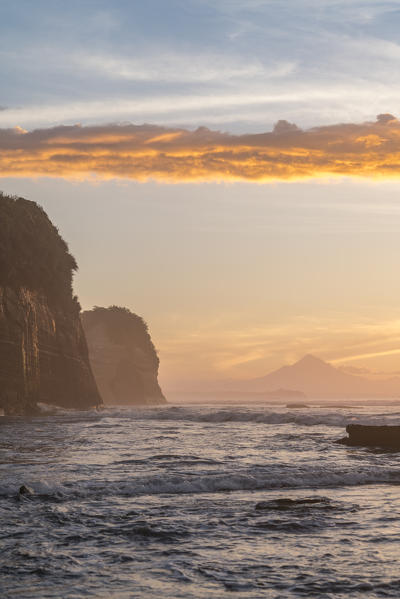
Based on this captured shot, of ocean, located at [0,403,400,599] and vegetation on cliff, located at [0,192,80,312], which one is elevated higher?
vegetation on cliff, located at [0,192,80,312]

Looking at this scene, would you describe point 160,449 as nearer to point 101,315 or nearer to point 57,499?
point 57,499

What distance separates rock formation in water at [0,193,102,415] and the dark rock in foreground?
129 feet

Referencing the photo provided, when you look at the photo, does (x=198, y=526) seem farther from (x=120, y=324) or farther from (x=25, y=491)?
(x=120, y=324)

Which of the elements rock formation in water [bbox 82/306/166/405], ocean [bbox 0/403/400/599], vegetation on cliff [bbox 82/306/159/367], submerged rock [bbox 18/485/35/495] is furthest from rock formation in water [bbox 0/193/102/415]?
vegetation on cliff [bbox 82/306/159/367]

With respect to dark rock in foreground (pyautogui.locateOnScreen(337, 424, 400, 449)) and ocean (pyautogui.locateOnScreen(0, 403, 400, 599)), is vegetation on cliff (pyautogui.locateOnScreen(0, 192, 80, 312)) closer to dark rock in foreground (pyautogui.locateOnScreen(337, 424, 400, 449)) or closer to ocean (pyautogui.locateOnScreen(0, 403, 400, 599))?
dark rock in foreground (pyautogui.locateOnScreen(337, 424, 400, 449))

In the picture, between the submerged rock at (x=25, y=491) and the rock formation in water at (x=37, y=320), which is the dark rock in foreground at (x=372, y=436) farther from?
the rock formation in water at (x=37, y=320)

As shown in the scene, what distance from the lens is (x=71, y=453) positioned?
24859 mm

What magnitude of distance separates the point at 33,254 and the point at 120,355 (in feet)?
257

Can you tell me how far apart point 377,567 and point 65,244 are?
8562cm

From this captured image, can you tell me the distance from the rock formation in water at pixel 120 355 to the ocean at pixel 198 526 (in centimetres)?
12637

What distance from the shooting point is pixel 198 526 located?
471 inches

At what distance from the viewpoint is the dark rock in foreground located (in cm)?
3092

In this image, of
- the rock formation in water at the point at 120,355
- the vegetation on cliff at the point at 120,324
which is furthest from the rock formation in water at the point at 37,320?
the vegetation on cliff at the point at 120,324

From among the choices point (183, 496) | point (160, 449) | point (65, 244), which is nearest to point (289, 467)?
point (183, 496)
